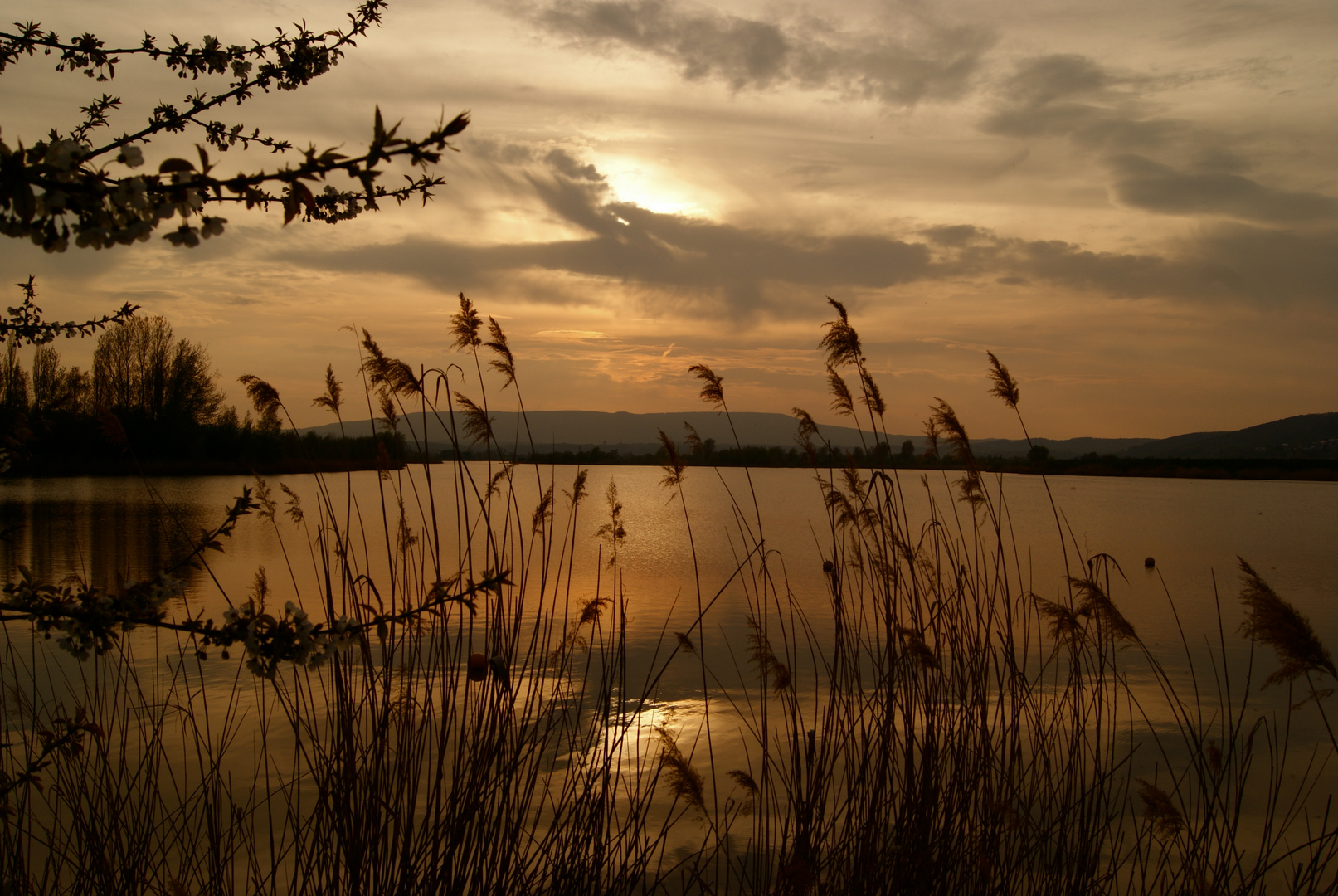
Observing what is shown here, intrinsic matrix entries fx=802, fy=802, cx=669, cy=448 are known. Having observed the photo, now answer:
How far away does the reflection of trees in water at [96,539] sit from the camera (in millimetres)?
9227

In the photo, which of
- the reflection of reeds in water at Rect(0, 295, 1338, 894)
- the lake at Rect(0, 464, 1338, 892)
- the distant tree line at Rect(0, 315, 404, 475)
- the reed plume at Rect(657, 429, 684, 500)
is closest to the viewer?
the reflection of reeds in water at Rect(0, 295, 1338, 894)

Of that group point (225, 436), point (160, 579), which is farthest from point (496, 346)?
point (225, 436)

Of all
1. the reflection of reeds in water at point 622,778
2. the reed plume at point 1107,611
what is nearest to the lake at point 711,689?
the reflection of reeds in water at point 622,778

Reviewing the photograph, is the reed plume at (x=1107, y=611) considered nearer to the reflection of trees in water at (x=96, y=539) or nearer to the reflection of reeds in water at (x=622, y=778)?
the reflection of reeds in water at (x=622, y=778)

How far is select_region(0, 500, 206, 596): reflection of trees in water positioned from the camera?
923 cm

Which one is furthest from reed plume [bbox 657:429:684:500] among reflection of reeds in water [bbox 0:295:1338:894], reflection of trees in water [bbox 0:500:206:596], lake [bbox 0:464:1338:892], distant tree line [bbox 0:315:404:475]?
distant tree line [bbox 0:315:404:475]

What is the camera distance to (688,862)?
151 inches

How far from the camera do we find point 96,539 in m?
12.3

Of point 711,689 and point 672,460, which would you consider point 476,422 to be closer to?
point 672,460

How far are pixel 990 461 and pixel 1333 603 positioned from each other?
855cm

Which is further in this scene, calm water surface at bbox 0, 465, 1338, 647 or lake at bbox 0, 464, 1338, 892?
calm water surface at bbox 0, 465, 1338, 647

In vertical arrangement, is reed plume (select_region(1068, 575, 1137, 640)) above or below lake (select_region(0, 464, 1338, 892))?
above

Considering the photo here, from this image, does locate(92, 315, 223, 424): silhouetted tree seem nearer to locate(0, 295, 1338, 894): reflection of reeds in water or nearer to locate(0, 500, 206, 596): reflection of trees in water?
locate(0, 500, 206, 596): reflection of trees in water

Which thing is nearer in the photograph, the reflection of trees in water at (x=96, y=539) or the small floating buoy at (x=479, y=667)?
the small floating buoy at (x=479, y=667)
